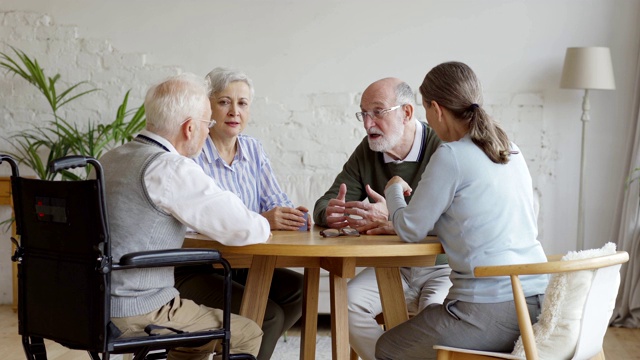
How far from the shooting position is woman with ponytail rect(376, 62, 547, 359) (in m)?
2.48

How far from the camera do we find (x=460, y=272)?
2.56 m

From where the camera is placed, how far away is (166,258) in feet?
7.55

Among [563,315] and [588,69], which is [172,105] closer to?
[563,315]

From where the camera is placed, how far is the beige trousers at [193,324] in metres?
2.41

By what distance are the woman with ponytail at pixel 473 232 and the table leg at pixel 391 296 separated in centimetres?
42

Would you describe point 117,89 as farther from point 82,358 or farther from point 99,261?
point 99,261

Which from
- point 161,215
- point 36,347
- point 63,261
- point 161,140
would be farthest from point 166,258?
point 36,347

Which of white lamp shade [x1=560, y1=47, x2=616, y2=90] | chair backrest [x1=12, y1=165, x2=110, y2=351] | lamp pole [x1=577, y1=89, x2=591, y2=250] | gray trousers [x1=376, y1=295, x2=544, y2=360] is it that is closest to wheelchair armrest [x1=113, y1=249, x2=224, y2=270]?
chair backrest [x1=12, y1=165, x2=110, y2=351]

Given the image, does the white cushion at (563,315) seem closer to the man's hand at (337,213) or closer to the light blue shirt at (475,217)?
the light blue shirt at (475,217)

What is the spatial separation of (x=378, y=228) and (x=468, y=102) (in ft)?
1.61

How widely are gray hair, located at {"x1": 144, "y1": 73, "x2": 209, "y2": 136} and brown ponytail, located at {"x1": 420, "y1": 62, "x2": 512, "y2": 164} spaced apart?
687 millimetres

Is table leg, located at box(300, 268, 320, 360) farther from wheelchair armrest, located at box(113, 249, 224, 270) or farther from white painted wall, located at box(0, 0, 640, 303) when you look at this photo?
white painted wall, located at box(0, 0, 640, 303)

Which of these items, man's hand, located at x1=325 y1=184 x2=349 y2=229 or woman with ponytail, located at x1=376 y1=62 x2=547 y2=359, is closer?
woman with ponytail, located at x1=376 y1=62 x2=547 y2=359

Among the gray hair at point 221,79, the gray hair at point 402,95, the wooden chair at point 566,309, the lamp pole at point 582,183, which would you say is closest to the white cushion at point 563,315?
the wooden chair at point 566,309
